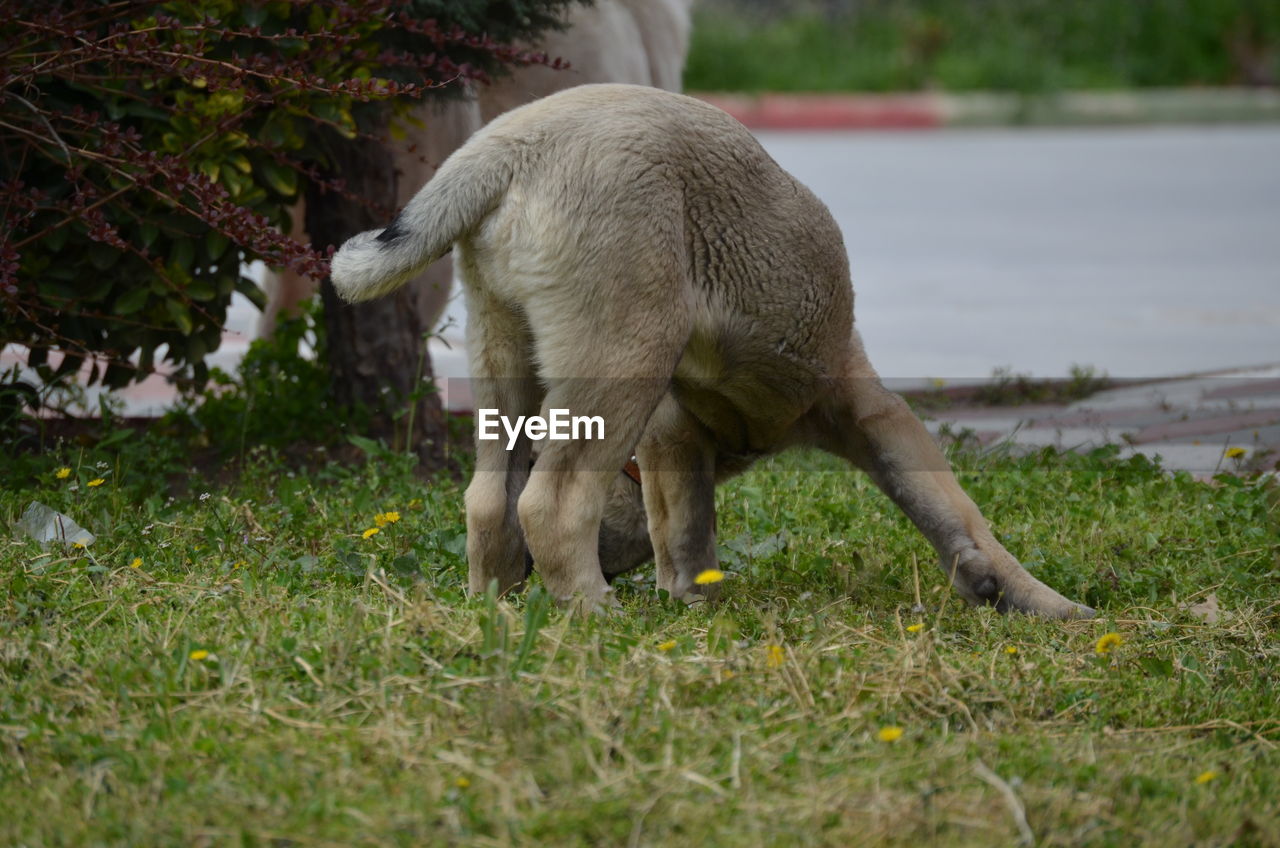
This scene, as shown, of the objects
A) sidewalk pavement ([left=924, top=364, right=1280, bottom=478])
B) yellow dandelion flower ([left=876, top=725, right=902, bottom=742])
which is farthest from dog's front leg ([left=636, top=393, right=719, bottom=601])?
sidewalk pavement ([left=924, top=364, right=1280, bottom=478])

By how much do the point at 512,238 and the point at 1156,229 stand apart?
29.2 ft

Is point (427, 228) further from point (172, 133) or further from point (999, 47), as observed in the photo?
point (999, 47)

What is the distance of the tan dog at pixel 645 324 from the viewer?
356cm

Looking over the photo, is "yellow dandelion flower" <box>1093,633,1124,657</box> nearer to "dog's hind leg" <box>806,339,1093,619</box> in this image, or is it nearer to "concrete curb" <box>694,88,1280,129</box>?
"dog's hind leg" <box>806,339,1093,619</box>

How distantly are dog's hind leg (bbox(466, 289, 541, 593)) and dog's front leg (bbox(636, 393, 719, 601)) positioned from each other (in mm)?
401

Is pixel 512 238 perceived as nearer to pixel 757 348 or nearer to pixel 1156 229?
pixel 757 348

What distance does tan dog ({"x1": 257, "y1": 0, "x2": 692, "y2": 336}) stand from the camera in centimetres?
610

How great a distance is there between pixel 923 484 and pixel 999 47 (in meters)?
16.5

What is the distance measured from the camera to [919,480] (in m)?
4.29

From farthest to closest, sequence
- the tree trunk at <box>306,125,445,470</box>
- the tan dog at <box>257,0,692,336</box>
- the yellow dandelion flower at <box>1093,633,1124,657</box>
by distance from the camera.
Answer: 1. the tan dog at <box>257,0,692,336</box>
2. the tree trunk at <box>306,125,445,470</box>
3. the yellow dandelion flower at <box>1093,633,1124,657</box>

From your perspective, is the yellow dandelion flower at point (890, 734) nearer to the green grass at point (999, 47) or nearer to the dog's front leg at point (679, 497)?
the dog's front leg at point (679, 497)

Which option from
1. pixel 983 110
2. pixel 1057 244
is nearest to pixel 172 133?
pixel 1057 244

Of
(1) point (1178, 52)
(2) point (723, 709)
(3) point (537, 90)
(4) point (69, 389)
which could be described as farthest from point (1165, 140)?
(2) point (723, 709)

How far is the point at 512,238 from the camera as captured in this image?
3586mm
